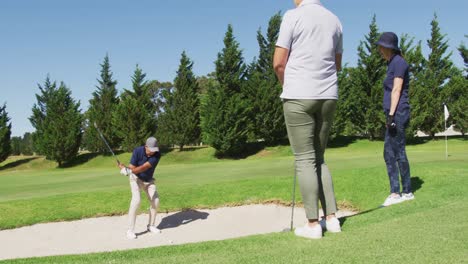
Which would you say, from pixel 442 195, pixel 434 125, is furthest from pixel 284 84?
pixel 434 125

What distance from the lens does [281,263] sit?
356cm

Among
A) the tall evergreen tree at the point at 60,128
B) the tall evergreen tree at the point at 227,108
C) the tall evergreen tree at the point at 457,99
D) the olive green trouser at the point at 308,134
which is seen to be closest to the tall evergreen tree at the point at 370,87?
the tall evergreen tree at the point at 457,99

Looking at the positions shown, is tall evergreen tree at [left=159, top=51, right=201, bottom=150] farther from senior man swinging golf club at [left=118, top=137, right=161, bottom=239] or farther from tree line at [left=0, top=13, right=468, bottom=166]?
senior man swinging golf club at [left=118, top=137, right=161, bottom=239]

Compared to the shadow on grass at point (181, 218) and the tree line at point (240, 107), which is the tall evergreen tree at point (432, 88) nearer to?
the tree line at point (240, 107)

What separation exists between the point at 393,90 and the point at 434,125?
128 feet

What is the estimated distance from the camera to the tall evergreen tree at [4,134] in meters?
46.3

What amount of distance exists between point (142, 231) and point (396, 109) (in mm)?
5763

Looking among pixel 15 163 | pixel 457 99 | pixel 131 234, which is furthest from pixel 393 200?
pixel 15 163

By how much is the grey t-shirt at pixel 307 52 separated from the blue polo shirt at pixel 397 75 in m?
2.62

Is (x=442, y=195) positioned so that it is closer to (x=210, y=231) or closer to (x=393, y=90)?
(x=393, y=90)

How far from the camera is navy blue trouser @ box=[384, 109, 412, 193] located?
23.1 feet

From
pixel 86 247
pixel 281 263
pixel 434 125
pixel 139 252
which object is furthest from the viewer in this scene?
pixel 434 125

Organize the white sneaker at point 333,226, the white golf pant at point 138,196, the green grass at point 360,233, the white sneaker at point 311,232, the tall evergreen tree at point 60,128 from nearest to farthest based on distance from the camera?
the green grass at point 360,233 < the white sneaker at point 311,232 < the white sneaker at point 333,226 < the white golf pant at point 138,196 < the tall evergreen tree at point 60,128

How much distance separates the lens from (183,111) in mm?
44875
